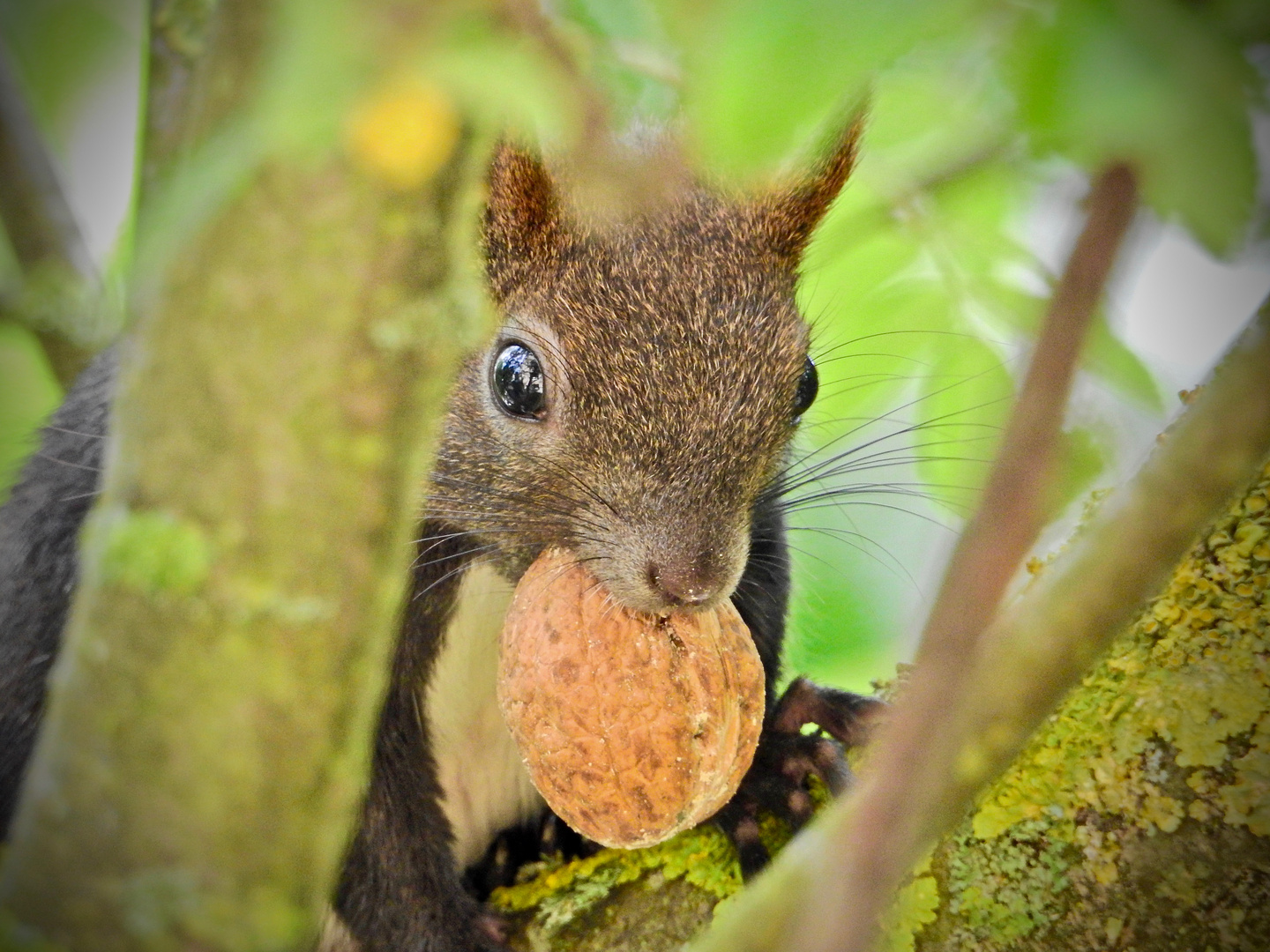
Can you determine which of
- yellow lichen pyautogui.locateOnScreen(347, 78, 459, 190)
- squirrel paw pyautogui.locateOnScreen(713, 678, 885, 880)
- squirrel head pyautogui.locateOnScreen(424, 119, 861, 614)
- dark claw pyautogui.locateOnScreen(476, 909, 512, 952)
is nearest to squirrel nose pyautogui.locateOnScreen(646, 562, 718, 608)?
squirrel head pyautogui.locateOnScreen(424, 119, 861, 614)

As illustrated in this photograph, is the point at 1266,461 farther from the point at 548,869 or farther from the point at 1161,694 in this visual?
the point at 548,869

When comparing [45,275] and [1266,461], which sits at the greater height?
[1266,461]

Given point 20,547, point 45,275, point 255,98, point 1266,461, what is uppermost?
point 255,98

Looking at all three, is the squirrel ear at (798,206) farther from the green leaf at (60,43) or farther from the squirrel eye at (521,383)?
the green leaf at (60,43)

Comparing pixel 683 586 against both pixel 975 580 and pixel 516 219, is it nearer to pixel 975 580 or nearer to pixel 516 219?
pixel 516 219

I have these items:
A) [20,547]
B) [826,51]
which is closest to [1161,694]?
[826,51]

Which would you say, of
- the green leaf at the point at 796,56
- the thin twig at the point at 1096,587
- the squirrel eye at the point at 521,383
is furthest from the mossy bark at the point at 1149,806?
the squirrel eye at the point at 521,383

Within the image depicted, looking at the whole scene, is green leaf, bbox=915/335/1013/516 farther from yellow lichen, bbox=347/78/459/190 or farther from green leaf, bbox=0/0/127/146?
green leaf, bbox=0/0/127/146
